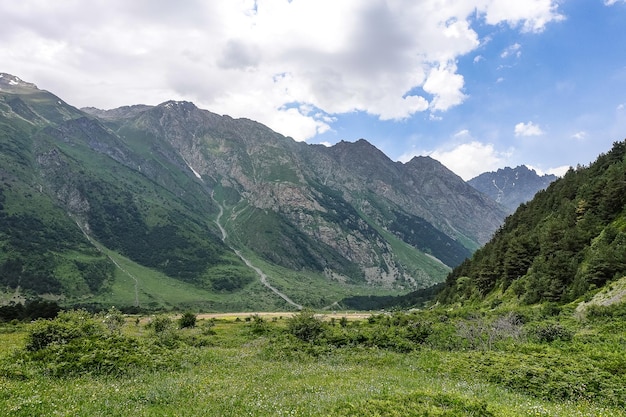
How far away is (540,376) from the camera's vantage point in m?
17.9

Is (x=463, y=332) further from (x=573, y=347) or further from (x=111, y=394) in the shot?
(x=111, y=394)

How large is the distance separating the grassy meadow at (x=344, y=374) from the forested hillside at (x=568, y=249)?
10231mm

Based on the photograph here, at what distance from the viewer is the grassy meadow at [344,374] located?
12914mm

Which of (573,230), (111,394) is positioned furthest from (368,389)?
(573,230)

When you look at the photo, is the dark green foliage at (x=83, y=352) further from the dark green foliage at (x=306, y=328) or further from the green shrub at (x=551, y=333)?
the green shrub at (x=551, y=333)

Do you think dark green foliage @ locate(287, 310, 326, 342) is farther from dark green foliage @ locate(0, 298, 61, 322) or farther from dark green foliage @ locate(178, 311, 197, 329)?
dark green foliage @ locate(0, 298, 61, 322)

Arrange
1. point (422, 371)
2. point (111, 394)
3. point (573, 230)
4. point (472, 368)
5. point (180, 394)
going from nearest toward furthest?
point (111, 394), point (180, 394), point (472, 368), point (422, 371), point (573, 230)

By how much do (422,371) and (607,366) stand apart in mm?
9542

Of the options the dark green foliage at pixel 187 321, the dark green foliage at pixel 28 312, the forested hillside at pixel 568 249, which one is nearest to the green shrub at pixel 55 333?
the dark green foliage at pixel 187 321

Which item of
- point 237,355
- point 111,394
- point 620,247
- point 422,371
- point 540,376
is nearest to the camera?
point 111,394

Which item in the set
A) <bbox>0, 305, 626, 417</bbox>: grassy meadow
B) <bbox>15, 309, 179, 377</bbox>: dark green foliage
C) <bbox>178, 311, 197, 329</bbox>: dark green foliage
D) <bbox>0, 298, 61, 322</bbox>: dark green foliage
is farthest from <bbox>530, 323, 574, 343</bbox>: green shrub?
<bbox>0, 298, 61, 322</bbox>: dark green foliage

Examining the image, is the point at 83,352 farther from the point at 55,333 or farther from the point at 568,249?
the point at 568,249

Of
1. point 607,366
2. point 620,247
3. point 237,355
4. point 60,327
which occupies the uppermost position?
point 620,247

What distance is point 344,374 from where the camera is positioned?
22.1m
